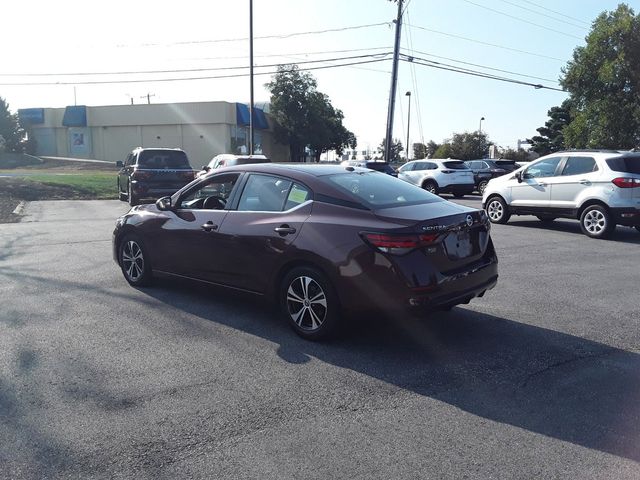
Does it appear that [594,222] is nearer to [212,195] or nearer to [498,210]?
[498,210]

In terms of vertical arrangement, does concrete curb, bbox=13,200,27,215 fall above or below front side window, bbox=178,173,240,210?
below

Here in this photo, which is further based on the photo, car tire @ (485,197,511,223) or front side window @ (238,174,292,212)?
car tire @ (485,197,511,223)

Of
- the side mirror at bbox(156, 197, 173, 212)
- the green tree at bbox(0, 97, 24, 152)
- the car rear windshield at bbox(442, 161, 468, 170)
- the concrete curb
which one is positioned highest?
the green tree at bbox(0, 97, 24, 152)

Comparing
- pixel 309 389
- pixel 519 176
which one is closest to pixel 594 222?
pixel 519 176

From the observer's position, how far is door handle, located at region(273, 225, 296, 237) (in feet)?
17.3

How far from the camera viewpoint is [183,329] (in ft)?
18.3

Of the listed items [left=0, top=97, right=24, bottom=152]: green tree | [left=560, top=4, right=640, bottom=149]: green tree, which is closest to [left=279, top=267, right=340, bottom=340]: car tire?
[left=560, top=4, right=640, bottom=149]: green tree

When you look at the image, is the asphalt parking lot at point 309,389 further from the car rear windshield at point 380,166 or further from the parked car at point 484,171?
the parked car at point 484,171

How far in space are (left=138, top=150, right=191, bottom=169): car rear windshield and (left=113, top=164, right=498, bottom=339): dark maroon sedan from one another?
38.2ft

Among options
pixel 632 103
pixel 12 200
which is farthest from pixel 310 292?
pixel 632 103

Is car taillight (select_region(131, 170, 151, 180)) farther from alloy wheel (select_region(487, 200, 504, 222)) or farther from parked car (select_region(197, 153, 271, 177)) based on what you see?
alloy wheel (select_region(487, 200, 504, 222))

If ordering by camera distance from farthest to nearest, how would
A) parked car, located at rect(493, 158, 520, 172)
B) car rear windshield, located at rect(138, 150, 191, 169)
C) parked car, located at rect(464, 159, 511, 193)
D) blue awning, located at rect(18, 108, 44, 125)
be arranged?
blue awning, located at rect(18, 108, 44, 125) → parked car, located at rect(493, 158, 520, 172) → parked car, located at rect(464, 159, 511, 193) → car rear windshield, located at rect(138, 150, 191, 169)

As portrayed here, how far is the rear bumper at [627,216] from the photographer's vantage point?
36.9 feet

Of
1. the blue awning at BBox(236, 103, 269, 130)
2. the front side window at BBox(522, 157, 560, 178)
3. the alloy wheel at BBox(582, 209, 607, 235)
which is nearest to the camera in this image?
the alloy wheel at BBox(582, 209, 607, 235)
